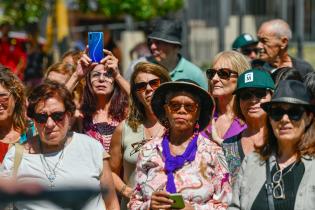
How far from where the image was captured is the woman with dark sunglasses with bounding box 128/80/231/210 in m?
4.92

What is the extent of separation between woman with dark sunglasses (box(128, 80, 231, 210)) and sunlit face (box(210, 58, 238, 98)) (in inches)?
56.9

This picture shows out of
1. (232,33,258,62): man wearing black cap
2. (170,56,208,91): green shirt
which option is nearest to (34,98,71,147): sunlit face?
(170,56,208,91): green shirt

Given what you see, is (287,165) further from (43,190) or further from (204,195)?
(43,190)

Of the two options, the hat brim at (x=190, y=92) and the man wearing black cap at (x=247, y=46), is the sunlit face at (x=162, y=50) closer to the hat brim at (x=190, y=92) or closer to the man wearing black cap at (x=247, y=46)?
the man wearing black cap at (x=247, y=46)

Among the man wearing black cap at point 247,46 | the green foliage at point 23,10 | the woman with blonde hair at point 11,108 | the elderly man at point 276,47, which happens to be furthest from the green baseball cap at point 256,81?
the green foliage at point 23,10

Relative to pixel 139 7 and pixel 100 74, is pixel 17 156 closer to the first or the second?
pixel 100 74

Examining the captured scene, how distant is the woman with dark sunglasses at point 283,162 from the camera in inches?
181

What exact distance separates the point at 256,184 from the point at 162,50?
4.50 meters

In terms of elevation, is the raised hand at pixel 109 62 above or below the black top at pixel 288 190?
above

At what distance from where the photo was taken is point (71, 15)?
27500mm

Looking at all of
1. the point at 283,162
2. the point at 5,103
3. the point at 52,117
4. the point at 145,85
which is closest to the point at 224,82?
the point at 145,85

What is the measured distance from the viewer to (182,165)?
198 inches

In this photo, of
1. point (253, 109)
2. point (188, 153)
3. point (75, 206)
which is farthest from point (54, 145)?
point (75, 206)

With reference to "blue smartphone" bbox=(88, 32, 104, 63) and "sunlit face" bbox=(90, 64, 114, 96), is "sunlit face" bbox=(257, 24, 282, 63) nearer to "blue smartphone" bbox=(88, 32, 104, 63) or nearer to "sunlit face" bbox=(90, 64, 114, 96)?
"sunlit face" bbox=(90, 64, 114, 96)
